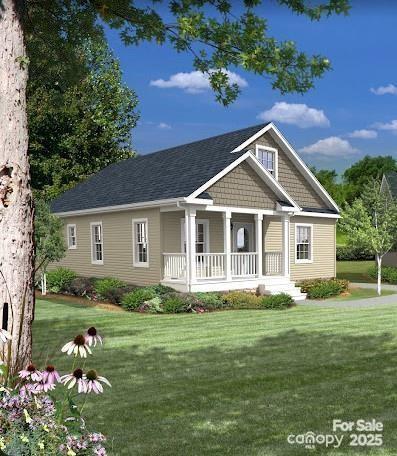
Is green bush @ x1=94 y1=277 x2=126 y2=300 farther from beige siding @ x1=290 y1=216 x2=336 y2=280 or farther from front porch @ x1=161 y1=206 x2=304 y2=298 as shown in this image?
beige siding @ x1=290 y1=216 x2=336 y2=280

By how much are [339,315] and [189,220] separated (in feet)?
21.1

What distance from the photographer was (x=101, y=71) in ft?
140

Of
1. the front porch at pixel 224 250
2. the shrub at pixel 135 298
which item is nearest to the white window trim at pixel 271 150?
the front porch at pixel 224 250

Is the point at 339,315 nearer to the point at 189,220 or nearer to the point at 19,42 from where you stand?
the point at 189,220

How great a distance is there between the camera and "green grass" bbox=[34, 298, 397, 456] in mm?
6340

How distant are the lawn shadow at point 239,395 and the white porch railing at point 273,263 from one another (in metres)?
12.4

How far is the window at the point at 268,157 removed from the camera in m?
25.2

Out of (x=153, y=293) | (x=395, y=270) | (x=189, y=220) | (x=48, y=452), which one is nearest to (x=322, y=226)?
(x=395, y=270)

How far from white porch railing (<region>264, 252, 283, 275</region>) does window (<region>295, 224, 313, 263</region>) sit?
1.94 metres

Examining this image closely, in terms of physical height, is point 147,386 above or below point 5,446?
below

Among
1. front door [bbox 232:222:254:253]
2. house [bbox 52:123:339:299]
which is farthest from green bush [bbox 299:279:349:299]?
front door [bbox 232:222:254:253]

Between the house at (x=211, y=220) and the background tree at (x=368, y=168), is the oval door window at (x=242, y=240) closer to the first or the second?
the house at (x=211, y=220)

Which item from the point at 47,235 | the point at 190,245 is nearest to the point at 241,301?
the point at 190,245

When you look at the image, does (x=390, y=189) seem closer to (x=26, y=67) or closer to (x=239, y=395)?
(x=239, y=395)
